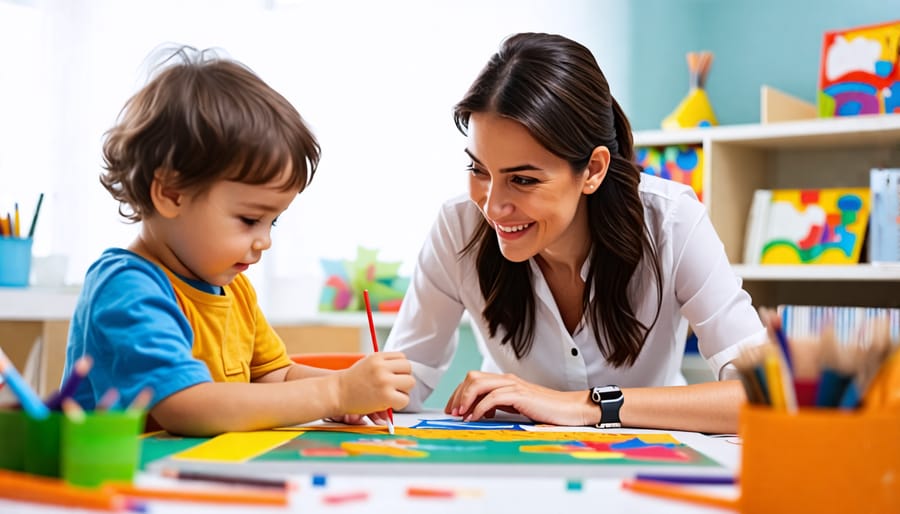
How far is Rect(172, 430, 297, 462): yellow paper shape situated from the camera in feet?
2.70

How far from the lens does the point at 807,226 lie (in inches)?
108

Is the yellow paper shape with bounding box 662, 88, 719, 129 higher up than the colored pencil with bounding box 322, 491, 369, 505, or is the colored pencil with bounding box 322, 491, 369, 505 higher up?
the yellow paper shape with bounding box 662, 88, 719, 129

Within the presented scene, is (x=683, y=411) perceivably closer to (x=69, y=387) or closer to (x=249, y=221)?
(x=249, y=221)

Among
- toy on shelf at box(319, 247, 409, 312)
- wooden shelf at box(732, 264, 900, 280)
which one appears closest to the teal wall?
wooden shelf at box(732, 264, 900, 280)

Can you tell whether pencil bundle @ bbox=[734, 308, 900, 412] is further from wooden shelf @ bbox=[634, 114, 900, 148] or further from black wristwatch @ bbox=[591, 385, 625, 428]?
wooden shelf @ bbox=[634, 114, 900, 148]

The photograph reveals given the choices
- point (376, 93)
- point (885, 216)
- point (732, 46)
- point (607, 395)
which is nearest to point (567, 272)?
point (607, 395)

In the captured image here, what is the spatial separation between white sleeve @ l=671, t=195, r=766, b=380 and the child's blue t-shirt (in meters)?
0.86

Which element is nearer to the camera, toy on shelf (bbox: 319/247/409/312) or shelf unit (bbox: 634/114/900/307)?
shelf unit (bbox: 634/114/900/307)

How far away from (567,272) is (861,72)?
150 centimetres

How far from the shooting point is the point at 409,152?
3332 mm

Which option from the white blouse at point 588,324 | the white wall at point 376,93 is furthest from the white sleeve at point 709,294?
the white wall at point 376,93

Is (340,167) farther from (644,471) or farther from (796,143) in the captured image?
(644,471)

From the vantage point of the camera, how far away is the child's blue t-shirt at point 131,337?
3.09ft

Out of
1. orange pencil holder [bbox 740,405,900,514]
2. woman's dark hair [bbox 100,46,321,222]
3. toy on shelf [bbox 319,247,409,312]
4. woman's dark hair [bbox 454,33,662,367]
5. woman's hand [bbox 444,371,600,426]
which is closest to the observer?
orange pencil holder [bbox 740,405,900,514]
